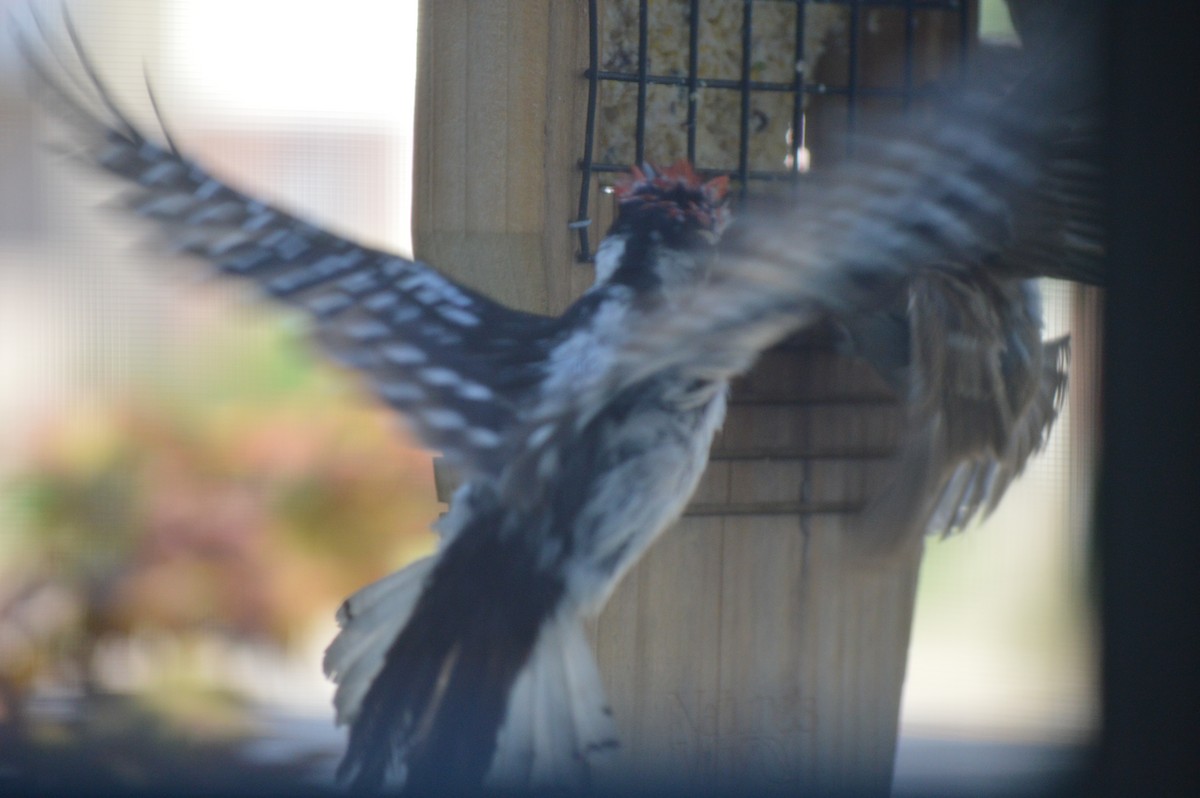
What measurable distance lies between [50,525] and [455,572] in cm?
28

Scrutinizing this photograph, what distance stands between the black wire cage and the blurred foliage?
0.92 feet

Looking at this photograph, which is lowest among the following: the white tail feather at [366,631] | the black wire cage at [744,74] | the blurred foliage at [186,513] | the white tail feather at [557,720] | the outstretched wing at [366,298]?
the white tail feather at [557,720]

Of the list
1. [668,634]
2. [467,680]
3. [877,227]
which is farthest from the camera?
[668,634]

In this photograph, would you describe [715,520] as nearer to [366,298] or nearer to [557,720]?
[557,720]

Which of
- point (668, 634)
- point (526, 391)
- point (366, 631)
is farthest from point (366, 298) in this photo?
point (668, 634)

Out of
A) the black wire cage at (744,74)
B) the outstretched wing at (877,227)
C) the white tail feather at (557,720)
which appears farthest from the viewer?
the black wire cage at (744,74)

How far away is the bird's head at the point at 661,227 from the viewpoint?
89 centimetres

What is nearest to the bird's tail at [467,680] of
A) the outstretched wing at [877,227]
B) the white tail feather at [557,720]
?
the white tail feather at [557,720]

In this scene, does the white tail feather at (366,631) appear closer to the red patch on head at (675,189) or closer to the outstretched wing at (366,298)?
the outstretched wing at (366,298)

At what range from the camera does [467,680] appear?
831 millimetres

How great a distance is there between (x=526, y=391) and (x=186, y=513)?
258mm

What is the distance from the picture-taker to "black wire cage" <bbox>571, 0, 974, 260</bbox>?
97 cm

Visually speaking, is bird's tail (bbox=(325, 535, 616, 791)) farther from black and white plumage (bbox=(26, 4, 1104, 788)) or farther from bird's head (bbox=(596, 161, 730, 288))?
bird's head (bbox=(596, 161, 730, 288))

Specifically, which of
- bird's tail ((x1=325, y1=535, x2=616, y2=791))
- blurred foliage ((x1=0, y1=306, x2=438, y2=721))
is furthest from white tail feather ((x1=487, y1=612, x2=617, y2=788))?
blurred foliage ((x1=0, y1=306, x2=438, y2=721))
